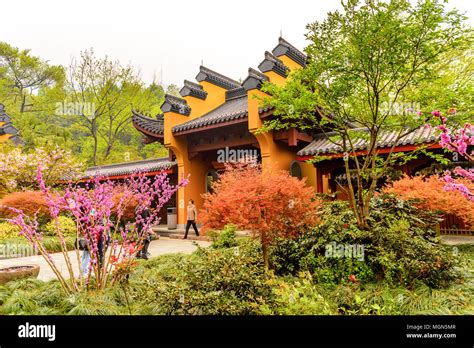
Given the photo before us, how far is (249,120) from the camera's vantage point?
10906 mm

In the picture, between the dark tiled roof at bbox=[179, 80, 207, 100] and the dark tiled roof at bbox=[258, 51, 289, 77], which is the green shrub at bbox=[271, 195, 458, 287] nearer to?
the dark tiled roof at bbox=[258, 51, 289, 77]

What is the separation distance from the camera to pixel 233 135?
12.7 meters

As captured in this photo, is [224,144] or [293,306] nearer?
[293,306]

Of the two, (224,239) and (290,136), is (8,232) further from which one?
(290,136)

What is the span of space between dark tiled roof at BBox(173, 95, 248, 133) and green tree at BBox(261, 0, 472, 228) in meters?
5.99

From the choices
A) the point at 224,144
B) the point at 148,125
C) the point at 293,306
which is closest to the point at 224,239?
the point at 293,306

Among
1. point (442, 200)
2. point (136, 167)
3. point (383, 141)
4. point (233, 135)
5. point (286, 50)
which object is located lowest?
point (442, 200)

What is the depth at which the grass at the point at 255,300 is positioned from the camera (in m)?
3.35

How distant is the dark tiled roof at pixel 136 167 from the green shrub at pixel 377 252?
10095 mm

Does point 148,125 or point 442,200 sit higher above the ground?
point 148,125

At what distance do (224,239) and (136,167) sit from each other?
11.6 metres

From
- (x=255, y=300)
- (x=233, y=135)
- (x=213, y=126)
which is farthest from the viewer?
(x=233, y=135)
